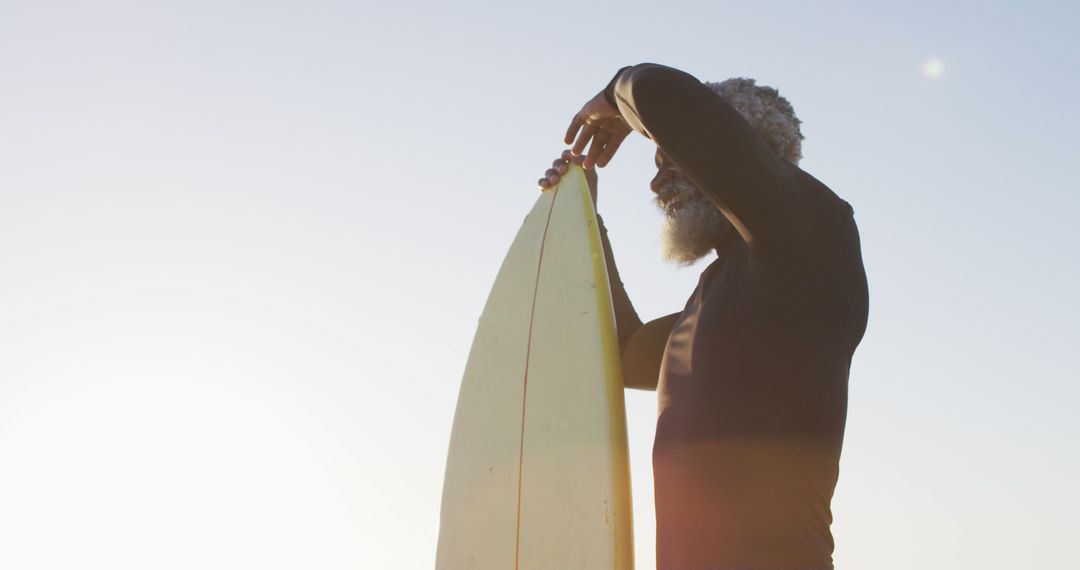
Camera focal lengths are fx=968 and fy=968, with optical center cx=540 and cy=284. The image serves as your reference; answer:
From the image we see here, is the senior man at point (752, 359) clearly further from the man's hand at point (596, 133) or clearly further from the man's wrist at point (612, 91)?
the man's hand at point (596, 133)

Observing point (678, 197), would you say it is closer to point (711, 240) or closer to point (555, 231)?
Answer: point (711, 240)

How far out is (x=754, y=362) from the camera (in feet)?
6.20

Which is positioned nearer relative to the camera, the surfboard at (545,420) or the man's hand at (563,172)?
the surfboard at (545,420)

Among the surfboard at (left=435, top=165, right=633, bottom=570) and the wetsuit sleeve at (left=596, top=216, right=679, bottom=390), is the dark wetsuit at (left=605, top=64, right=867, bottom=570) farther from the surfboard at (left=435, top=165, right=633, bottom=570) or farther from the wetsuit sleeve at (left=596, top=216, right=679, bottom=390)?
the wetsuit sleeve at (left=596, top=216, right=679, bottom=390)

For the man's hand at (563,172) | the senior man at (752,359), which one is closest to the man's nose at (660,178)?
the senior man at (752,359)

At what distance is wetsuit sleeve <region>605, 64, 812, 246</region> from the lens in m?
1.92

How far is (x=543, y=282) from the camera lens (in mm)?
2869

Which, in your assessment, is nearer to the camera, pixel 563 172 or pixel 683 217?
pixel 683 217

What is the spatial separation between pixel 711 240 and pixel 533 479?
75cm

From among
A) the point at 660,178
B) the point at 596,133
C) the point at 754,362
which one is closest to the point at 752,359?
the point at 754,362

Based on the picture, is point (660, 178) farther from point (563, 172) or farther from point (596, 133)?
point (563, 172)

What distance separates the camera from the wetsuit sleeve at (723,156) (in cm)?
→ 192

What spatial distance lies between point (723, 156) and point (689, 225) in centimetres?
39

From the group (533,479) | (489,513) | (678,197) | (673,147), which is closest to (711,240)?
(678,197)
